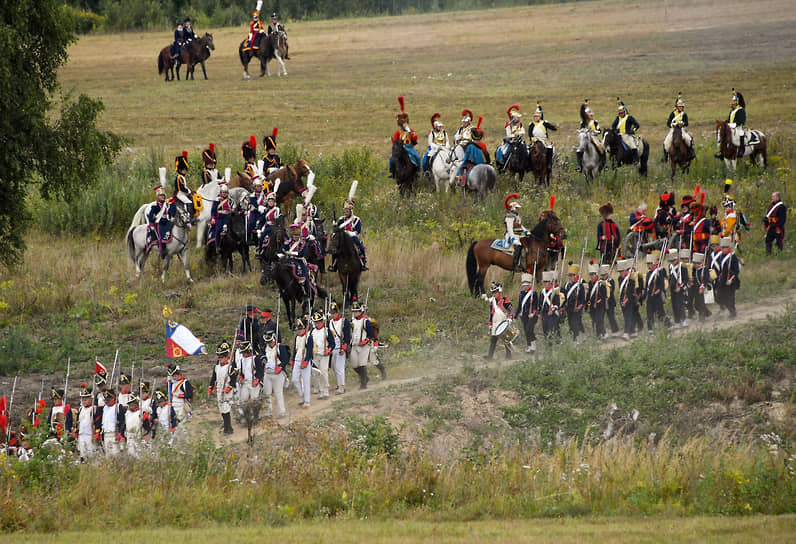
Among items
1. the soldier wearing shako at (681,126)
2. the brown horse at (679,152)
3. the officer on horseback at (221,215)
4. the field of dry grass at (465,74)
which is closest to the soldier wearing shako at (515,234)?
the officer on horseback at (221,215)

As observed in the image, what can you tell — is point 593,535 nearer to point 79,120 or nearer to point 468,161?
point 79,120

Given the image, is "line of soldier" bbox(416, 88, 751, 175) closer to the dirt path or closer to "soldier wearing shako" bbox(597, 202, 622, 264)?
"soldier wearing shako" bbox(597, 202, 622, 264)

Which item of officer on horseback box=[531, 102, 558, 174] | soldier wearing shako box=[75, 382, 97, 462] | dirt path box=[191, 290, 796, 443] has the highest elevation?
officer on horseback box=[531, 102, 558, 174]

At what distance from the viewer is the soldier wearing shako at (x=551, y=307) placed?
1870cm

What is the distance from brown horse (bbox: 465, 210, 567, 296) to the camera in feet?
72.3

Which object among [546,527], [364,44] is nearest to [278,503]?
[546,527]

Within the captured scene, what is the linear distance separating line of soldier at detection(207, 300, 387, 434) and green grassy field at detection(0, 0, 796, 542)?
3.21 ft

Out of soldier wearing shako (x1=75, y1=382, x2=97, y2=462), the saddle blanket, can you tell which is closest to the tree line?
the saddle blanket

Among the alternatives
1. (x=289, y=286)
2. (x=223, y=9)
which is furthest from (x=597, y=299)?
(x=223, y=9)

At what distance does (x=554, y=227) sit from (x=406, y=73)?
3204 cm

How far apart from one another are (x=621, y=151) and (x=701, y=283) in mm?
12273

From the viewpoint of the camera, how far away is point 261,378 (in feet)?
53.6

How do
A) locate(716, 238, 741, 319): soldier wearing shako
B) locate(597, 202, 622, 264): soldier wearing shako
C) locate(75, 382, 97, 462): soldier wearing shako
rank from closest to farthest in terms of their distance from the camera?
locate(75, 382, 97, 462): soldier wearing shako, locate(716, 238, 741, 319): soldier wearing shako, locate(597, 202, 622, 264): soldier wearing shako

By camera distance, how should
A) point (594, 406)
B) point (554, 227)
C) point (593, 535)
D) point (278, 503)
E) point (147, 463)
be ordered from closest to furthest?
1. point (593, 535)
2. point (278, 503)
3. point (147, 463)
4. point (594, 406)
5. point (554, 227)
